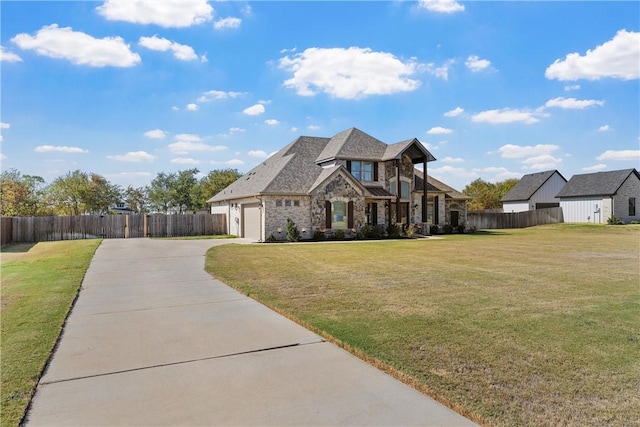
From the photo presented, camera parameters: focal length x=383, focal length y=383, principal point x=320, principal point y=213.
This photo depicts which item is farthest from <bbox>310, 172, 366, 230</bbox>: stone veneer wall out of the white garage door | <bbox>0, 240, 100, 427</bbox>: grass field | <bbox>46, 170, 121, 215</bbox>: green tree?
<bbox>46, 170, 121, 215</bbox>: green tree

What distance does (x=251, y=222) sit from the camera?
2617cm

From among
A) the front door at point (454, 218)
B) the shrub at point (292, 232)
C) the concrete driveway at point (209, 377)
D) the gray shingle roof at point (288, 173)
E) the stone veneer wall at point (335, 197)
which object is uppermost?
the gray shingle roof at point (288, 173)

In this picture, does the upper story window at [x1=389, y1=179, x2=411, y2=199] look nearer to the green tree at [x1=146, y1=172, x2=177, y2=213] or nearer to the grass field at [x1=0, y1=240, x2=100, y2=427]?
the grass field at [x1=0, y1=240, x2=100, y2=427]

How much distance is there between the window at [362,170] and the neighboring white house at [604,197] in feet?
90.8

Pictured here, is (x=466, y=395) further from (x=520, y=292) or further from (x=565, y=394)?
(x=520, y=292)

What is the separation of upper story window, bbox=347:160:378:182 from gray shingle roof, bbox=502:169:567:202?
1066 inches

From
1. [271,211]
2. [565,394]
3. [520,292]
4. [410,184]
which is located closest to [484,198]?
[410,184]

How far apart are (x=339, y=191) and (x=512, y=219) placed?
24.3 meters

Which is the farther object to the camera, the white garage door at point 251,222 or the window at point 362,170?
the window at point 362,170

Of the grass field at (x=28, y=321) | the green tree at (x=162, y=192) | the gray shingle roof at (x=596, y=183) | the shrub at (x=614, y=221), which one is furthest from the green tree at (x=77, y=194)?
the shrub at (x=614, y=221)

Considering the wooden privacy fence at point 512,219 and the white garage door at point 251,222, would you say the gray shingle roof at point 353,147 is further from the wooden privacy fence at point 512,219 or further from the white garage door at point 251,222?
the wooden privacy fence at point 512,219

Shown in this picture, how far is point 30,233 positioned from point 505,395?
101 feet

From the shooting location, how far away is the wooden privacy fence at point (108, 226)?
2562cm

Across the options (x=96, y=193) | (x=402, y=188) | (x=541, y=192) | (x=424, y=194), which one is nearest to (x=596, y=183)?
(x=541, y=192)
